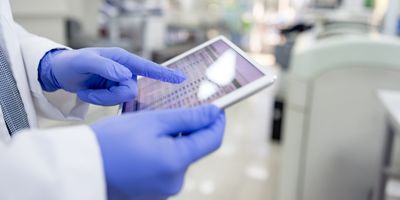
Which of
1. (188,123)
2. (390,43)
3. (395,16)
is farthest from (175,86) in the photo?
(395,16)

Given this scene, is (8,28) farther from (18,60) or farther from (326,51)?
(326,51)

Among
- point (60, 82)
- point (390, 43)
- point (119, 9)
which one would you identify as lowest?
point (119, 9)

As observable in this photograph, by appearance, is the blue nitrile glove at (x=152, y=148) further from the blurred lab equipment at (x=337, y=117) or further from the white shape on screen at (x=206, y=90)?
the blurred lab equipment at (x=337, y=117)

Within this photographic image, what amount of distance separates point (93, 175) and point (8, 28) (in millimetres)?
483

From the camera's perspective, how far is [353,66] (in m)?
1.70

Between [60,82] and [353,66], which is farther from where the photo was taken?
[353,66]

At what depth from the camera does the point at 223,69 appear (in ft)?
2.24

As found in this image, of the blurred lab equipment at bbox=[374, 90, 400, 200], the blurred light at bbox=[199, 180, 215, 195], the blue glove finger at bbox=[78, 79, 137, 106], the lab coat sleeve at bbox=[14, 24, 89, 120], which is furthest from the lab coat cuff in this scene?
the blurred light at bbox=[199, 180, 215, 195]

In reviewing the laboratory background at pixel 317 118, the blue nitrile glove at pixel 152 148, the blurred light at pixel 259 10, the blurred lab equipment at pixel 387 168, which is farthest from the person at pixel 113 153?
the blurred light at pixel 259 10

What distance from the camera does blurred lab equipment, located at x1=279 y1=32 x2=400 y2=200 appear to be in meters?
1.69

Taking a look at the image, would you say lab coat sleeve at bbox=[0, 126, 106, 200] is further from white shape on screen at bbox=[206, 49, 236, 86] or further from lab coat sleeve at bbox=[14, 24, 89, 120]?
lab coat sleeve at bbox=[14, 24, 89, 120]

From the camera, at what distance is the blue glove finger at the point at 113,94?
74cm

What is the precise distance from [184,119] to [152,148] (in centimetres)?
7

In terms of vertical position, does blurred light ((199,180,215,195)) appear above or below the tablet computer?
below
